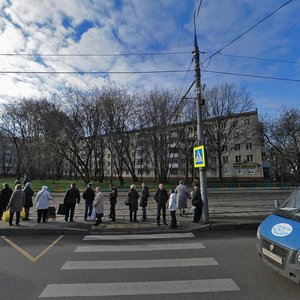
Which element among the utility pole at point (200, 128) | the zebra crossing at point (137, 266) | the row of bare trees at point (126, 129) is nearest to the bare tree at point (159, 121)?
the row of bare trees at point (126, 129)

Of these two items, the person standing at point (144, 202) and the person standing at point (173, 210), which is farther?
the person standing at point (144, 202)

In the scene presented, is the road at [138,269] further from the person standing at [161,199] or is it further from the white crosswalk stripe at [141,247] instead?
the person standing at [161,199]

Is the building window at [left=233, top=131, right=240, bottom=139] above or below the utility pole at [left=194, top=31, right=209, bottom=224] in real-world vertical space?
above

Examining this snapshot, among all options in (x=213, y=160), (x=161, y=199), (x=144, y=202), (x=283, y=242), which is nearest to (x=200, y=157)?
(x=161, y=199)

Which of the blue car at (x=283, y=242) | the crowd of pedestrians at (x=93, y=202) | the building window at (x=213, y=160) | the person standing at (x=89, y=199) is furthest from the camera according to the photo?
the building window at (x=213, y=160)

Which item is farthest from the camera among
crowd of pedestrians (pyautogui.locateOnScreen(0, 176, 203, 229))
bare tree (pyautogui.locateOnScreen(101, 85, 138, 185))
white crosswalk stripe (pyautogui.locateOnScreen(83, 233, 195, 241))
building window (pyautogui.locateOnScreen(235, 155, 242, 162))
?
building window (pyautogui.locateOnScreen(235, 155, 242, 162))

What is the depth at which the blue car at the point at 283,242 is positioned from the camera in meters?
4.33

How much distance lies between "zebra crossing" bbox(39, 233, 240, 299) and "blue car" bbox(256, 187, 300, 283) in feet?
2.68

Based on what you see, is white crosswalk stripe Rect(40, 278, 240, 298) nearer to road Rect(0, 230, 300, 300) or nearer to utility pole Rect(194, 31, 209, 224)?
road Rect(0, 230, 300, 300)

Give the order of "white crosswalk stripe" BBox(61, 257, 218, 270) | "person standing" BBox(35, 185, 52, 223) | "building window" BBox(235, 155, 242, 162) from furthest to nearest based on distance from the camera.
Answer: "building window" BBox(235, 155, 242, 162), "person standing" BBox(35, 185, 52, 223), "white crosswalk stripe" BBox(61, 257, 218, 270)

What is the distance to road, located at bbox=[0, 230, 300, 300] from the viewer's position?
15.8ft

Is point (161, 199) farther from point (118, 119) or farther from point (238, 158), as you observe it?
point (238, 158)

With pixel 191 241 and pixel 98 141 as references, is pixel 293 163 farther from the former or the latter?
pixel 191 241

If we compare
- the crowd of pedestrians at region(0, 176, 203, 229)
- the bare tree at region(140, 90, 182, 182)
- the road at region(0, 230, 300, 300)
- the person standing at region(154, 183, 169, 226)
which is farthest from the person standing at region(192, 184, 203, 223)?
the bare tree at region(140, 90, 182, 182)
